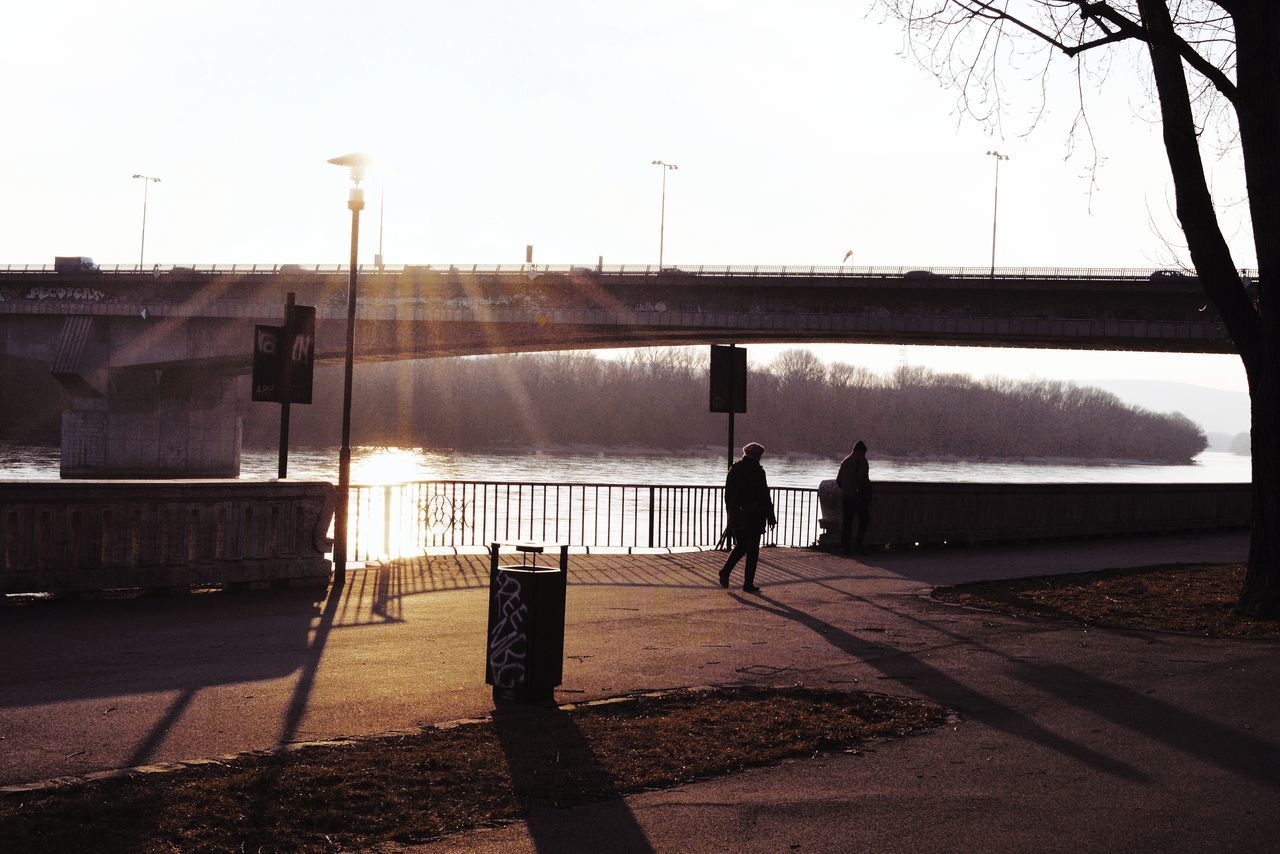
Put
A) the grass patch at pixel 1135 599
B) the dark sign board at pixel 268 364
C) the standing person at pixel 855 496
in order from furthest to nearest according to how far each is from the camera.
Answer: the standing person at pixel 855 496 → the dark sign board at pixel 268 364 → the grass patch at pixel 1135 599

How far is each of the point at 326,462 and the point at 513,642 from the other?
2261 inches

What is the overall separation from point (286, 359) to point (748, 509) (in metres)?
5.84

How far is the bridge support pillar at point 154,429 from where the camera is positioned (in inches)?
2522

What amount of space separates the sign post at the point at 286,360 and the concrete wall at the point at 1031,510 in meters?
8.19

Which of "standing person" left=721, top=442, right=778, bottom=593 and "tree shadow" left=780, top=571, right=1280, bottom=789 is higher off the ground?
"standing person" left=721, top=442, right=778, bottom=593

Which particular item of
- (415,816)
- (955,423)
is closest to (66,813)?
(415,816)

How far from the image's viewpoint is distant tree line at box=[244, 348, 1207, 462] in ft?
346

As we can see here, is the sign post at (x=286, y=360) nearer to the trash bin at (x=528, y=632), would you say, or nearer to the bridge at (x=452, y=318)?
the trash bin at (x=528, y=632)

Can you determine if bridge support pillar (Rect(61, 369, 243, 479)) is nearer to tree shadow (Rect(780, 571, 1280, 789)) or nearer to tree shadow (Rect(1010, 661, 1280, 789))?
tree shadow (Rect(780, 571, 1280, 789))

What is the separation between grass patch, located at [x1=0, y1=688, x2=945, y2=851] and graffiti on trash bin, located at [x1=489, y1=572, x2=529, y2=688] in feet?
0.98

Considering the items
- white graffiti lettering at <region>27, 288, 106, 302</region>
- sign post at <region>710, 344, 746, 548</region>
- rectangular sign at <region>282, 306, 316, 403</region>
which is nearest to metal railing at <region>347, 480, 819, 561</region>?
sign post at <region>710, 344, 746, 548</region>

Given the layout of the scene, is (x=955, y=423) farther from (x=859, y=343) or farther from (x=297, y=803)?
(x=297, y=803)

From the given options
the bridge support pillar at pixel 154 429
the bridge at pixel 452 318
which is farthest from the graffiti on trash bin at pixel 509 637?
the bridge support pillar at pixel 154 429

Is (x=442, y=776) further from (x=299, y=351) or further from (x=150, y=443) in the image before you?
(x=150, y=443)
